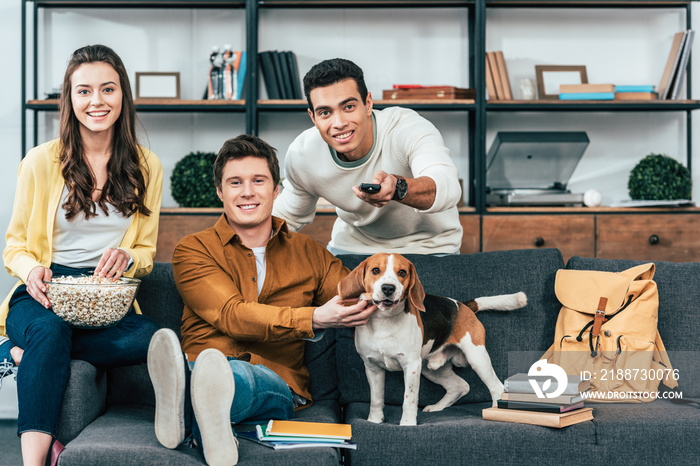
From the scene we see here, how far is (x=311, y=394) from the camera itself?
2078 mm

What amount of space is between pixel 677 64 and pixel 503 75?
95 centimetres

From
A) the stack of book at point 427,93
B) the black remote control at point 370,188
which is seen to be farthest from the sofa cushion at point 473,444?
the stack of book at point 427,93

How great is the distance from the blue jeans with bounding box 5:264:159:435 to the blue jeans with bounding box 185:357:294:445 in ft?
0.90

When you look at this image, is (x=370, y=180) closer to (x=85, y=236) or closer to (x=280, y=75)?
(x=85, y=236)

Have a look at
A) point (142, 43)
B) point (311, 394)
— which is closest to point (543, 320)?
point (311, 394)

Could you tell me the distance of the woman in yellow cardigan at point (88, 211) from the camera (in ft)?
5.97

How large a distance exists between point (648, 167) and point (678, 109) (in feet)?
1.30

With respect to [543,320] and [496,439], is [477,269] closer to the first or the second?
[543,320]

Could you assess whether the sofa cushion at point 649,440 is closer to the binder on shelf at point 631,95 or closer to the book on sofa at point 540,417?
the book on sofa at point 540,417

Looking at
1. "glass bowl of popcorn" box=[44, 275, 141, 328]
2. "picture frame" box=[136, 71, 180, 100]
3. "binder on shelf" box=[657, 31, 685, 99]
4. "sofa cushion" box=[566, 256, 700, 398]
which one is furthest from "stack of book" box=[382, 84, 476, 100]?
"glass bowl of popcorn" box=[44, 275, 141, 328]

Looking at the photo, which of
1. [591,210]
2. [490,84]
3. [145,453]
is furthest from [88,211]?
[591,210]

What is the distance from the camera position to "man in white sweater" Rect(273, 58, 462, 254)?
2.02 m

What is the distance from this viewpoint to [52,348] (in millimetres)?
1646

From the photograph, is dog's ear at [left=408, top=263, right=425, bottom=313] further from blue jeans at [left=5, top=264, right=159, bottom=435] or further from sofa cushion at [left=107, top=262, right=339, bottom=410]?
blue jeans at [left=5, top=264, right=159, bottom=435]
